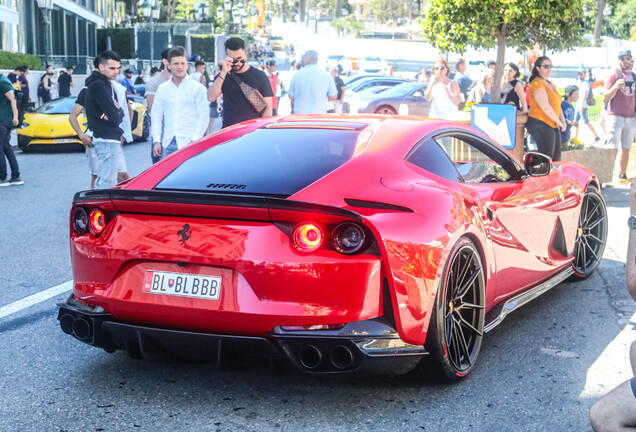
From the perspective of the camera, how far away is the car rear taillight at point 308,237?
3.88 meters

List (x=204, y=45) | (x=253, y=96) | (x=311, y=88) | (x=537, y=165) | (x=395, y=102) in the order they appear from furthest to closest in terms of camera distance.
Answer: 1. (x=204, y=45)
2. (x=395, y=102)
3. (x=311, y=88)
4. (x=253, y=96)
5. (x=537, y=165)

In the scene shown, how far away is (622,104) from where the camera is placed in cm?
1305

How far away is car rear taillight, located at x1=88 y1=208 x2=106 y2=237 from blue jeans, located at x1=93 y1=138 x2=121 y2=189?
5.35m

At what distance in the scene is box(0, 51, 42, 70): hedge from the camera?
103 ft

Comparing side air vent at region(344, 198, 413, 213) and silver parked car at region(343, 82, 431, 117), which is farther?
silver parked car at region(343, 82, 431, 117)

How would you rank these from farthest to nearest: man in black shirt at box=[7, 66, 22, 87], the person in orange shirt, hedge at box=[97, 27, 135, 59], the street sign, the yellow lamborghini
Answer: hedge at box=[97, 27, 135, 59] → man in black shirt at box=[7, 66, 22, 87] → the yellow lamborghini → the street sign → the person in orange shirt

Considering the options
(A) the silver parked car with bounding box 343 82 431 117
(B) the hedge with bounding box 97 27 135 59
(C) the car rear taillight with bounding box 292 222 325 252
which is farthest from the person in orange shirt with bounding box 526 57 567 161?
(B) the hedge with bounding box 97 27 135 59

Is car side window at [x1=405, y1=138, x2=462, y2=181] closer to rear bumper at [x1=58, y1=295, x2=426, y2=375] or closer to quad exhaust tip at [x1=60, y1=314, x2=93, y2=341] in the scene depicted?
rear bumper at [x1=58, y1=295, x2=426, y2=375]

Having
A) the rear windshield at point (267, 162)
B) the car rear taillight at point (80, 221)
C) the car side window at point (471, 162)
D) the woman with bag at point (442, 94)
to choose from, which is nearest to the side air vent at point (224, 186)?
the rear windshield at point (267, 162)

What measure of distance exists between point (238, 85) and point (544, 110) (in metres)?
4.25

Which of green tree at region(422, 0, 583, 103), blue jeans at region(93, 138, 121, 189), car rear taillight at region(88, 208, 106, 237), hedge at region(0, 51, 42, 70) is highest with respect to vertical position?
green tree at region(422, 0, 583, 103)

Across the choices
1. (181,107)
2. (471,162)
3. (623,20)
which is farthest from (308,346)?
(623,20)

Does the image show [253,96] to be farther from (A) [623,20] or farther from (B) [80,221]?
(A) [623,20]

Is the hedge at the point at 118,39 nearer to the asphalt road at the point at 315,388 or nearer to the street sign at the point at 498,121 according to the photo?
the street sign at the point at 498,121
